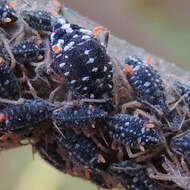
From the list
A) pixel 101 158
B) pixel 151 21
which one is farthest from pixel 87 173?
pixel 151 21

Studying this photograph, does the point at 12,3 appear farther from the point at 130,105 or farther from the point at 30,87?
the point at 130,105

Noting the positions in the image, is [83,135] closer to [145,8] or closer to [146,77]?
[146,77]

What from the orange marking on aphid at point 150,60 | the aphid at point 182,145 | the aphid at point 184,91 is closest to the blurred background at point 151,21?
the orange marking on aphid at point 150,60

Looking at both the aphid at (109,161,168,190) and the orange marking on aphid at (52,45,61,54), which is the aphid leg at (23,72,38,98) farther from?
the aphid at (109,161,168,190)

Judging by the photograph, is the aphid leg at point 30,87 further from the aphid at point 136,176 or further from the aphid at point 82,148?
the aphid at point 136,176

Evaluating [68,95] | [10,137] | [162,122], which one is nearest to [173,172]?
[162,122]

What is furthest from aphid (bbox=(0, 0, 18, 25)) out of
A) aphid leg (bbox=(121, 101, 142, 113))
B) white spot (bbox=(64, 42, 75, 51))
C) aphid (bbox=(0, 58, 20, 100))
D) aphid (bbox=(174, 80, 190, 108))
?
aphid (bbox=(174, 80, 190, 108))

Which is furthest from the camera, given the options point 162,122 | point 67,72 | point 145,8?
point 145,8
